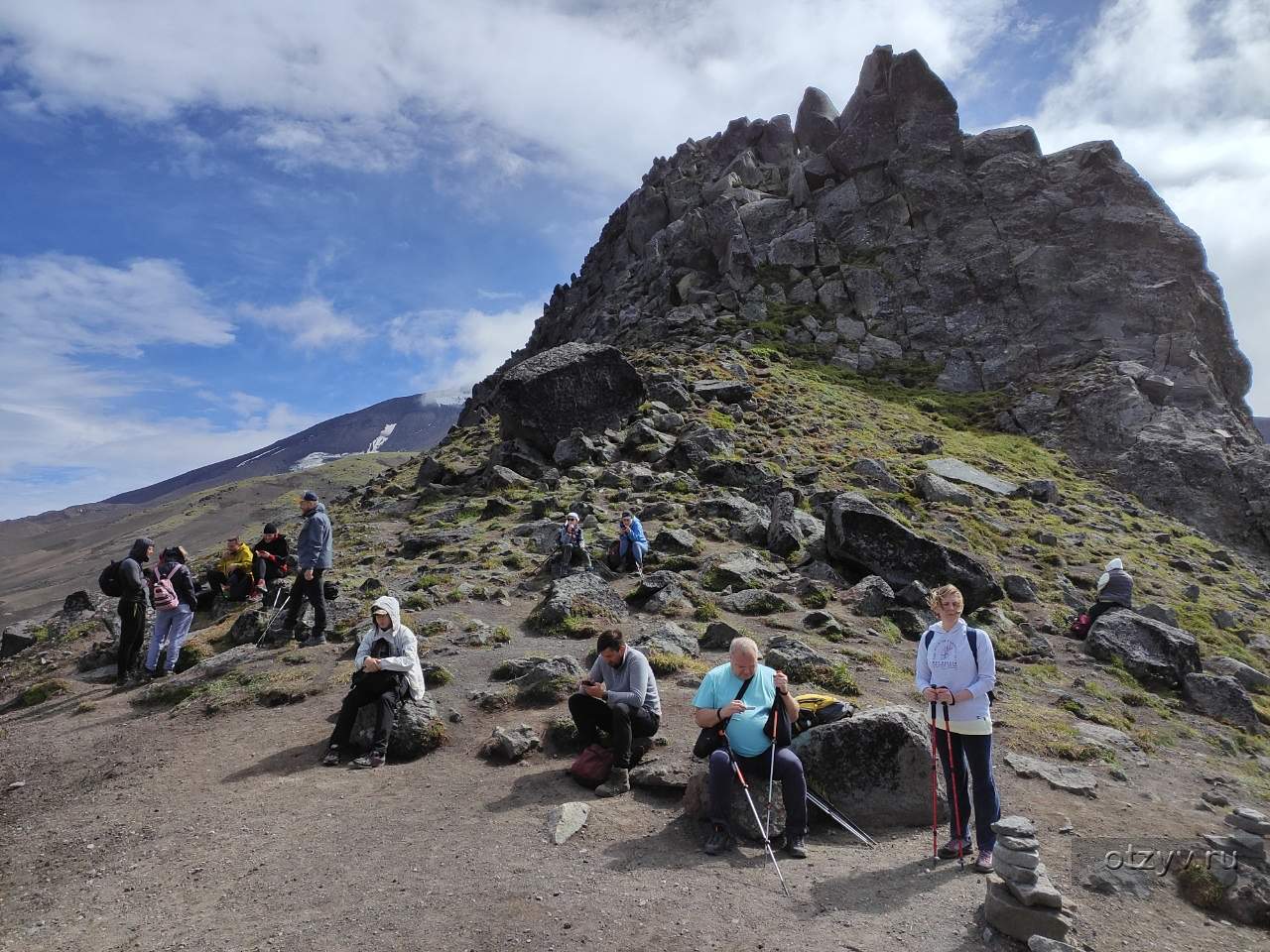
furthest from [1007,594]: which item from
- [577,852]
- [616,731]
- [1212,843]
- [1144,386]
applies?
[1144,386]

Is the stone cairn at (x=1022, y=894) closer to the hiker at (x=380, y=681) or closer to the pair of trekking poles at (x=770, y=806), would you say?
the pair of trekking poles at (x=770, y=806)

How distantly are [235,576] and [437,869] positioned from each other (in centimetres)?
1616

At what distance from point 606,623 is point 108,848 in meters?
10.6

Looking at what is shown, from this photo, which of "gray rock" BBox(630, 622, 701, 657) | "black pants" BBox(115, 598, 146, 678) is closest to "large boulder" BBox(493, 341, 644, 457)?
"gray rock" BBox(630, 622, 701, 657)

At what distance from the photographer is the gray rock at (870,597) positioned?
767 inches

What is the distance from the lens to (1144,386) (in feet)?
160

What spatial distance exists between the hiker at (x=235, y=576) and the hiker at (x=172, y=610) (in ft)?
15.6

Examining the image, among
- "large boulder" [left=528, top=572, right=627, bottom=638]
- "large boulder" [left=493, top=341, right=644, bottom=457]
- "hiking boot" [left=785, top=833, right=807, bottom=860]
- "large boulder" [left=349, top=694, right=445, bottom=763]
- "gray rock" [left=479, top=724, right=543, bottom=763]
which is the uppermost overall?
"large boulder" [left=493, top=341, right=644, bottom=457]

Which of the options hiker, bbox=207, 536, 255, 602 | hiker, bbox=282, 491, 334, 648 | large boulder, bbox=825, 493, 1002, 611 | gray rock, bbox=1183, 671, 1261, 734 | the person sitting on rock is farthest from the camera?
the person sitting on rock

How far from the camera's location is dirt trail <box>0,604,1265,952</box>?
6.23 m

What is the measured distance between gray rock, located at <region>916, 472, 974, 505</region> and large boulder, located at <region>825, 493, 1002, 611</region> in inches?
424

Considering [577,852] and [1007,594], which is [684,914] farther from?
[1007,594]

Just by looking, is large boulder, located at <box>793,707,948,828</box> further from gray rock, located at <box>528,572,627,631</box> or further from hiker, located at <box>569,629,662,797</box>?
gray rock, located at <box>528,572,627,631</box>

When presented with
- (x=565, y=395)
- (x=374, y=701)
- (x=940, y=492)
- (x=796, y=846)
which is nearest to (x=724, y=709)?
(x=796, y=846)
